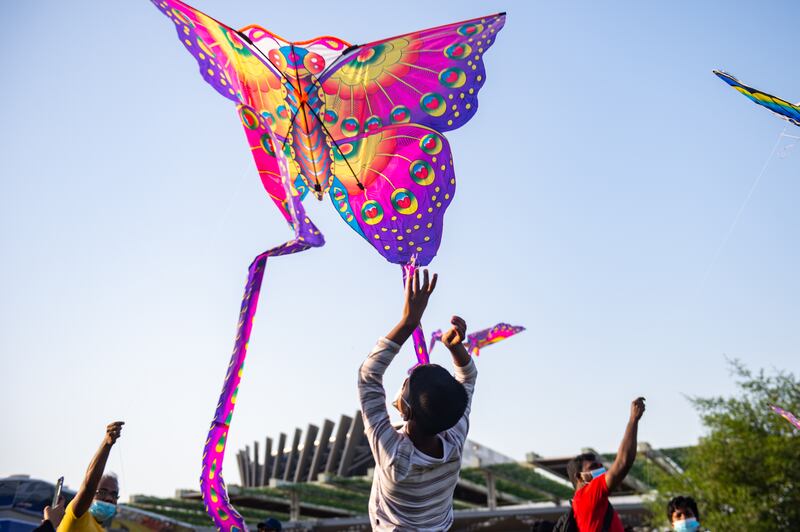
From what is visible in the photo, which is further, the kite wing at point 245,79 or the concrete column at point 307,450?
the concrete column at point 307,450

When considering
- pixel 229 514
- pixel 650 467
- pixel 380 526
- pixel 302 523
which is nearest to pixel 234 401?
pixel 229 514

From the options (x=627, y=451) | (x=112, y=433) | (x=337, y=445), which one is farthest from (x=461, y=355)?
(x=337, y=445)

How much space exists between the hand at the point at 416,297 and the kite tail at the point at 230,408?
5.13 feet

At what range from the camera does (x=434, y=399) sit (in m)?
2.36

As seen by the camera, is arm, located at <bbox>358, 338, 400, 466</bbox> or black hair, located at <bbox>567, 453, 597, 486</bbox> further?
black hair, located at <bbox>567, 453, 597, 486</bbox>

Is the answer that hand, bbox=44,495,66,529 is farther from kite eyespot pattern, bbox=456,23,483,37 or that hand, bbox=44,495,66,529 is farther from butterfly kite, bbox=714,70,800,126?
butterfly kite, bbox=714,70,800,126

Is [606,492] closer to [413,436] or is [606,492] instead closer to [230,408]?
[413,436]

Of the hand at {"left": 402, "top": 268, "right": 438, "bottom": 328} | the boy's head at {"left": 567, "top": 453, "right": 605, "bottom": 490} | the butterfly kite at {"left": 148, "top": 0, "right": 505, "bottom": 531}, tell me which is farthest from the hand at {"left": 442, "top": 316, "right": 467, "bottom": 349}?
the butterfly kite at {"left": 148, "top": 0, "right": 505, "bottom": 531}

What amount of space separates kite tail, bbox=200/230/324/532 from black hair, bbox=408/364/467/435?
144 centimetres

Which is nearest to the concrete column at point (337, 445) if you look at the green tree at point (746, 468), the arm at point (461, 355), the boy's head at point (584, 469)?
the green tree at point (746, 468)

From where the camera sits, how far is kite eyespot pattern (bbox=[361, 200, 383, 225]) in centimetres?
516

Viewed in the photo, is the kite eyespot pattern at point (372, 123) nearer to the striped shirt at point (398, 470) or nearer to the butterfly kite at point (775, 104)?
the butterfly kite at point (775, 104)

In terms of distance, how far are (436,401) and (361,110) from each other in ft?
10.6

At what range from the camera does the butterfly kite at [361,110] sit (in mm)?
4895
